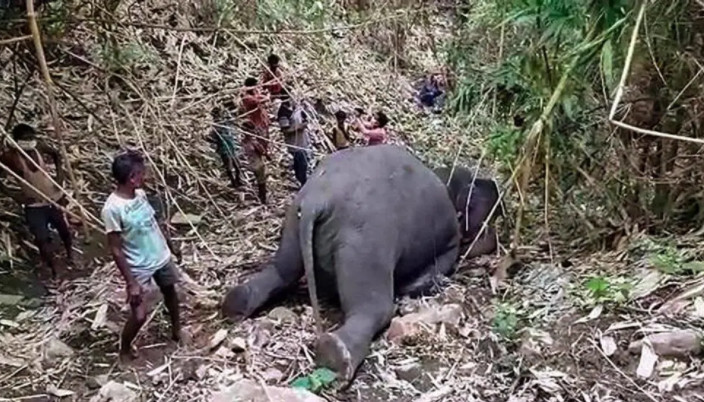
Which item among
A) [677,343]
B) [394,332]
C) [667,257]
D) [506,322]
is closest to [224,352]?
[394,332]

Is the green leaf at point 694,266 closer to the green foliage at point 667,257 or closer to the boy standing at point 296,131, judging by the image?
the green foliage at point 667,257

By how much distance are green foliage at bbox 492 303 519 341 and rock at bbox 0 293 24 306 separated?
2369mm

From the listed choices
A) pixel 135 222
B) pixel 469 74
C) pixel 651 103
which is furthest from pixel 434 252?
pixel 469 74

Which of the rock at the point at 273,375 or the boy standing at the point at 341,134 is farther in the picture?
the boy standing at the point at 341,134

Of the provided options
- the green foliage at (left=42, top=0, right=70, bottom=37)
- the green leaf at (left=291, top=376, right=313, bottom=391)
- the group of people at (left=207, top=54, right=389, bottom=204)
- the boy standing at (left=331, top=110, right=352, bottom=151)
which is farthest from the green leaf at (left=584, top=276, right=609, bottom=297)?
the boy standing at (left=331, top=110, right=352, bottom=151)

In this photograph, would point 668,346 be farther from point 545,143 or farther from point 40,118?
point 40,118

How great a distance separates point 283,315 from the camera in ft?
14.7

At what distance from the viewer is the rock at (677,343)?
3.61m

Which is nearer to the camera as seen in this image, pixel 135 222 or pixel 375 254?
pixel 135 222

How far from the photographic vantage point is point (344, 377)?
3.84 m

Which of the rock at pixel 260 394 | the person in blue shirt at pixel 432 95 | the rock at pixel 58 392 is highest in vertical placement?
the rock at pixel 260 394

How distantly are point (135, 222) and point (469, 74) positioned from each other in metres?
3.97

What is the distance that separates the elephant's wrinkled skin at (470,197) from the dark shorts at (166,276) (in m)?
1.95

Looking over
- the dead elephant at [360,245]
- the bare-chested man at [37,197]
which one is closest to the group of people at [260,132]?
the dead elephant at [360,245]
